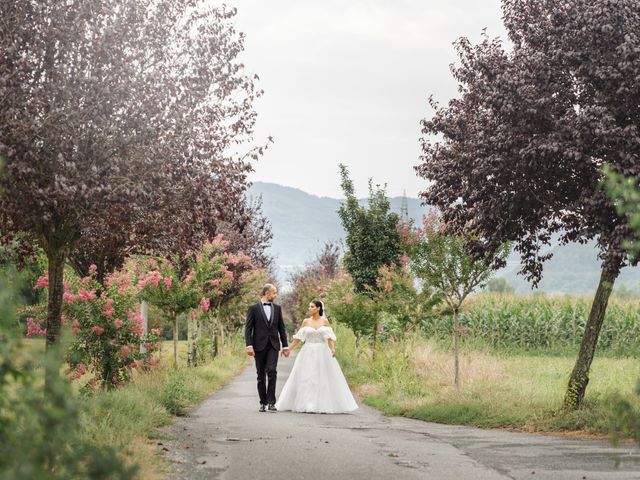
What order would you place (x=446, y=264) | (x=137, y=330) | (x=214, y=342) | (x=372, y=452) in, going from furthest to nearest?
(x=214, y=342), (x=446, y=264), (x=137, y=330), (x=372, y=452)

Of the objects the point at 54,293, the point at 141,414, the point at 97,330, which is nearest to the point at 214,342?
the point at 97,330

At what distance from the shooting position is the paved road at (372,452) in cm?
819

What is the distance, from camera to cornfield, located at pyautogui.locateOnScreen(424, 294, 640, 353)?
33969 mm

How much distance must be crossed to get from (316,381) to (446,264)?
395cm

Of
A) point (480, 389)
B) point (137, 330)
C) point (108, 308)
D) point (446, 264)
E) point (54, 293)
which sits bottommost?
point (480, 389)

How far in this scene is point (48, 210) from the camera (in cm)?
1064

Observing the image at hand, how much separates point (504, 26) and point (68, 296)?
9628mm

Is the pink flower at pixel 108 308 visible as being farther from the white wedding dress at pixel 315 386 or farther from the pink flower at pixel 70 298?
the white wedding dress at pixel 315 386

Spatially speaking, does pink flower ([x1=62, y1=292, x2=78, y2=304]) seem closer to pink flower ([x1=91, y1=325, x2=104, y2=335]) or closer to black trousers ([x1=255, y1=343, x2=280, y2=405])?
pink flower ([x1=91, y1=325, x2=104, y2=335])

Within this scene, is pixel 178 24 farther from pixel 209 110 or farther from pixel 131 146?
pixel 131 146

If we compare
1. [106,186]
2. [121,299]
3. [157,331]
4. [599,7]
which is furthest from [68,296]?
[599,7]

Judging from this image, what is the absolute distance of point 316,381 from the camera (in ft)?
53.9

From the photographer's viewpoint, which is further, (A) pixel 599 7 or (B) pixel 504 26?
(B) pixel 504 26

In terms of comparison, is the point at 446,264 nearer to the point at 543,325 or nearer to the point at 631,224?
the point at 631,224
